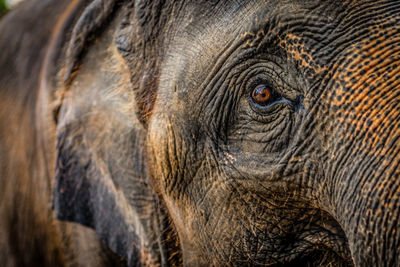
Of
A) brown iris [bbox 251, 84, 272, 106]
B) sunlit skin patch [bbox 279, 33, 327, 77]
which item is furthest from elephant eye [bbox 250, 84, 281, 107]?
sunlit skin patch [bbox 279, 33, 327, 77]

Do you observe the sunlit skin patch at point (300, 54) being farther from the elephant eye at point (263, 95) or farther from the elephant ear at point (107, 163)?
the elephant ear at point (107, 163)

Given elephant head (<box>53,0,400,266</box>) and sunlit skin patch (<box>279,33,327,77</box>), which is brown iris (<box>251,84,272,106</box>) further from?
sunlit skin patch (<box>279,33,327,77</box>)

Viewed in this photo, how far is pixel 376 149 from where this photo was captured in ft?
3.70

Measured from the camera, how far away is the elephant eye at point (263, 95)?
139cm

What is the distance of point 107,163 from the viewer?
1.95 m

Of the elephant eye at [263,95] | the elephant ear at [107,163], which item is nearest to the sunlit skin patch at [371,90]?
the elephant eye at [263,95]

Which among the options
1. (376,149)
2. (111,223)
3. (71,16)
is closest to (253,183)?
(376,149)

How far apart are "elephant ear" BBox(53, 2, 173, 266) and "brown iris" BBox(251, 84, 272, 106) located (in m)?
0.55

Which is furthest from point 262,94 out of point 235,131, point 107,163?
point 107,163

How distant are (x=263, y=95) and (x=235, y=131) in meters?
0.15

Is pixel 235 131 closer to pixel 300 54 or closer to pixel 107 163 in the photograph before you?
pixel 300 54

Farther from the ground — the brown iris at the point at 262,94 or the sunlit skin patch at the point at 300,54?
the sunlit skin patch at the point at 300,54

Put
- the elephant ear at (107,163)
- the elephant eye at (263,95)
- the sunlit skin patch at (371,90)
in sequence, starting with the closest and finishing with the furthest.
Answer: the sunlit skin patch at (371,90) < the elephant eye at (263,95) < the elephant ear at (107,163)

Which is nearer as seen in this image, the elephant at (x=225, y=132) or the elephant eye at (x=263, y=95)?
the elephant at (x=225, y=132)
